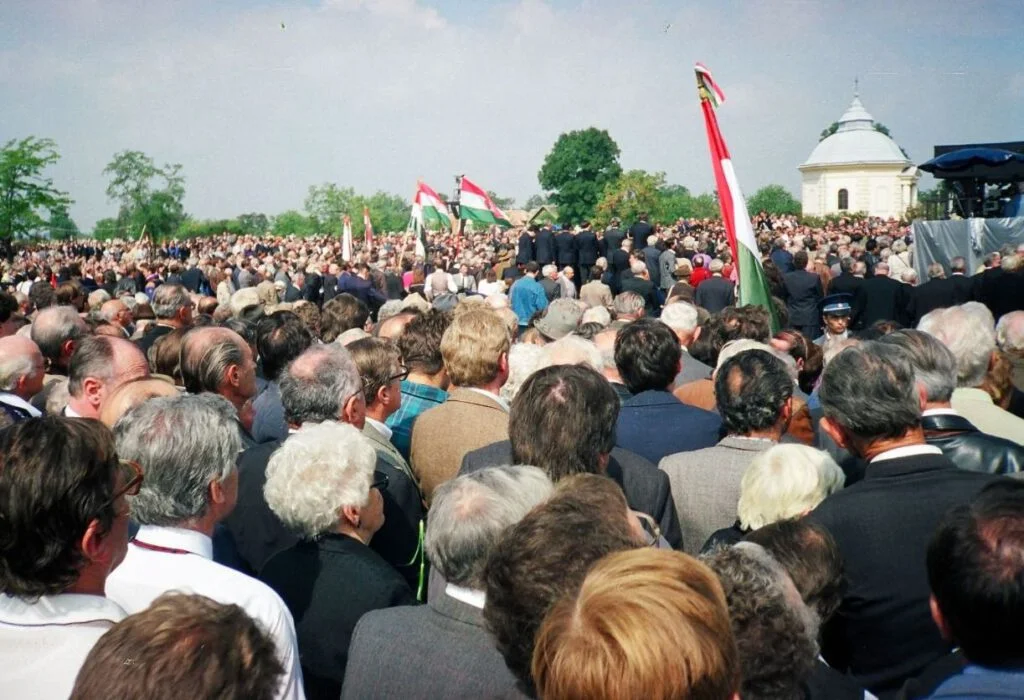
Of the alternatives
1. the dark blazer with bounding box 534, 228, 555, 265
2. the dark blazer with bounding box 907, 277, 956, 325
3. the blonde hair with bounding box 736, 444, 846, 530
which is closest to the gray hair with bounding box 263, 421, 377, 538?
the blonde hair with bounding box 736, 444, 846, 530

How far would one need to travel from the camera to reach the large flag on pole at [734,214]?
830 cm

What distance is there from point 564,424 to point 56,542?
1.70 meters

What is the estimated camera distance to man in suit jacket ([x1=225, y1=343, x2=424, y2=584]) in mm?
3572

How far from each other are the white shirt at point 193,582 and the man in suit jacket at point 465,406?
1.59 metres

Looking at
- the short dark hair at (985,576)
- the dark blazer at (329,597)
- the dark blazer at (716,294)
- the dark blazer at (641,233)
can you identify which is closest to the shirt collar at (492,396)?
the dark blazer at (329,597)

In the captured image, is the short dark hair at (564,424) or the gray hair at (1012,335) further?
the gray hair at (1012,335)

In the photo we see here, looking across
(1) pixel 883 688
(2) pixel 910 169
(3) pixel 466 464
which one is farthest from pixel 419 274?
(2) pixel 910 169

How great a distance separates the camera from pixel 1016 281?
11578 millimetres

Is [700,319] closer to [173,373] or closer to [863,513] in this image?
[173,373]

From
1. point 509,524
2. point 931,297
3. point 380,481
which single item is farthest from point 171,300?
point 931,297

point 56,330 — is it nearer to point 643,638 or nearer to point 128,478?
point 128,478

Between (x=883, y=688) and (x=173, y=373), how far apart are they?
437cm

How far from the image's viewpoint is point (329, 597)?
2.88 m

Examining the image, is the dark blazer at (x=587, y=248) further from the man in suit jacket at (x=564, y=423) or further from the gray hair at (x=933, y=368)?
the man in suit jacket at (x=564, y=423)
